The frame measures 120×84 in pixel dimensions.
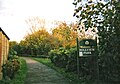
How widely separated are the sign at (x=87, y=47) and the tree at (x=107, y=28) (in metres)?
0.80

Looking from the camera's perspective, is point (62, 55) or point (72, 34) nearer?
point (62, 55)

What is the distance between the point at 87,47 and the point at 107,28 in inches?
59.6

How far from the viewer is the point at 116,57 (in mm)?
16094

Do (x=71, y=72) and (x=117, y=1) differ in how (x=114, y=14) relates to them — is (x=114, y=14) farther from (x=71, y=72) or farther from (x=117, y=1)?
(x=71, y=72)

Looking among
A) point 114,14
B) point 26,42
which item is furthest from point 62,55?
point 26,42

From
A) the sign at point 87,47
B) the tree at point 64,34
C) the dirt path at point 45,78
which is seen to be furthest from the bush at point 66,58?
the tree at point 64,34

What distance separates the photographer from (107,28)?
1528cm

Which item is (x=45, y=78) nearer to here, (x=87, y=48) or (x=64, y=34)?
(x=87, y=48)

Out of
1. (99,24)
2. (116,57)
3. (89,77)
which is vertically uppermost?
(99,24)

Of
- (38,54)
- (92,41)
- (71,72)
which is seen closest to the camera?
(92,41)

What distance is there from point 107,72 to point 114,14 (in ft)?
13.6

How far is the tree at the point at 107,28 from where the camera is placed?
46.6 ft

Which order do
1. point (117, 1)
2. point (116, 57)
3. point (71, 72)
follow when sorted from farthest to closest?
point (71, 72) < point (116, 57) < point (117, 1)

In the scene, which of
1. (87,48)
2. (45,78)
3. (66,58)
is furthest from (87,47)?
(66,58)
